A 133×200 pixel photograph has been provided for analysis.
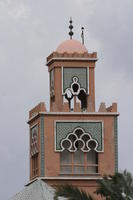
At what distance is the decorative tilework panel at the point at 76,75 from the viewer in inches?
2421

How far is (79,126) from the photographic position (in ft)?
200

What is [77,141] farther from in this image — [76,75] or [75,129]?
[76,75]

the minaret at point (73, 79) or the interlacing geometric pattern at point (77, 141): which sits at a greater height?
the minaret at point (73, 79)

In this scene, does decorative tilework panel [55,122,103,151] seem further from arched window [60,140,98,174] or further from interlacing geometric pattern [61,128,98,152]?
arched window [60,140,98,174]

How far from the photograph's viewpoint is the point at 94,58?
61.8 meters

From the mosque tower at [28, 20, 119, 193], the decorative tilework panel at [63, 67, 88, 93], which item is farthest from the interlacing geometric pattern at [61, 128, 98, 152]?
the decorative tilework panel at [63, 67, 88, 93]

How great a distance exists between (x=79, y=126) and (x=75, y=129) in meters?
0.25

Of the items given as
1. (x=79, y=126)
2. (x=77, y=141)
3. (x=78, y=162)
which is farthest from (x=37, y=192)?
(x=79, y=126)

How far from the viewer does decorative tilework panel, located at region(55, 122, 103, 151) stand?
200ft

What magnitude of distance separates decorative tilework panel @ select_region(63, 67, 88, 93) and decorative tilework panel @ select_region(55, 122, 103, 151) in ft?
6.07

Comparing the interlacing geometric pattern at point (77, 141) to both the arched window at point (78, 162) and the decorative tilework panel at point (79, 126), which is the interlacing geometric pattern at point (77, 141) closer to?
the decorative tilework panel at point (79, 126)

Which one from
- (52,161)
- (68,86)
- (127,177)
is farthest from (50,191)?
(127,177)

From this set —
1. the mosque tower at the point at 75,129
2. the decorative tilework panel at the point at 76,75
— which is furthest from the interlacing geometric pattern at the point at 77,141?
the decorative tilework panel at the point at 76,75

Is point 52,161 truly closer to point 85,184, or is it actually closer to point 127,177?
point 85,184
